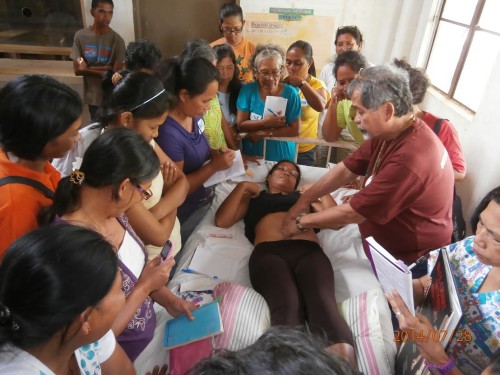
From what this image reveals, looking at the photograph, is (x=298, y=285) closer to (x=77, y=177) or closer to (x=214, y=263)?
(x=214, y=263)

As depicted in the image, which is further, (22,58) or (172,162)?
(22,58)

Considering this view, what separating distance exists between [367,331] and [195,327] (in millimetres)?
896

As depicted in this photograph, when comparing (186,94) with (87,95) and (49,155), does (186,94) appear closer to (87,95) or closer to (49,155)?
(49,155)

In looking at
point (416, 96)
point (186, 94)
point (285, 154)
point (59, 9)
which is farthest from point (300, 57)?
point (59, 9)

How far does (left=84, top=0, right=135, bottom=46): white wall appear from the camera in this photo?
4801 mm

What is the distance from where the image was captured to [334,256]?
252 centimetres

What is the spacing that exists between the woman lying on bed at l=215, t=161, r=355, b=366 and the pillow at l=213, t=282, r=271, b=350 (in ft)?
0.23

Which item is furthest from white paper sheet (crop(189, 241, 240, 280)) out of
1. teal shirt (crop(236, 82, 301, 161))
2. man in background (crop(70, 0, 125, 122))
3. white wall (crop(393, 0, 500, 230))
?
man in background (crop(70, 0, 125, 122))

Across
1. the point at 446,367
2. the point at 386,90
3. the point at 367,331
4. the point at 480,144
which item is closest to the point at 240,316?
the point at 367,331

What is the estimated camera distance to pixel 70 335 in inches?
37.3

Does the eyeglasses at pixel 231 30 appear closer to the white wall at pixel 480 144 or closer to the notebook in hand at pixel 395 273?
the white wall at pixel 480 144

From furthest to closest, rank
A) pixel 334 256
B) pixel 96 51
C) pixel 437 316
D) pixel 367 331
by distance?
pixel 96 51 → pixel 334 256 → pixel 367 331 → pixel 437 316

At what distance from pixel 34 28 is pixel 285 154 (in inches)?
176

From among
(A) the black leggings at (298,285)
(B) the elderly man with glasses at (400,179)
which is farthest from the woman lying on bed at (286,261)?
(B) the elderly man with glasses at (400,179)
